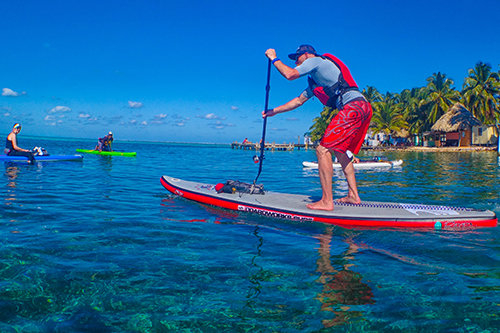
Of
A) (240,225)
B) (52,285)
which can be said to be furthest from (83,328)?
(240,225)

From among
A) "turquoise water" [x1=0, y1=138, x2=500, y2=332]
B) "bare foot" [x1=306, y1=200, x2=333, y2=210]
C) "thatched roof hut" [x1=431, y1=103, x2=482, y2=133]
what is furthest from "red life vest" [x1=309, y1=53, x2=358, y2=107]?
"thatched roof hut" [x1=431, y1=103, x2=482, y2=133]

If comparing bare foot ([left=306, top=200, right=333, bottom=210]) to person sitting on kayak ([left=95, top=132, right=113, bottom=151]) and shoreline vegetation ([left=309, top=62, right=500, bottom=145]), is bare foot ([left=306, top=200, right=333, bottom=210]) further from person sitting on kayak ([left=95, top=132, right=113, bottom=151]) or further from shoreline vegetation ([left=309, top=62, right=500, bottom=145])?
shoreline vegetation ([left=309, top=62, right=500, bottom=145])

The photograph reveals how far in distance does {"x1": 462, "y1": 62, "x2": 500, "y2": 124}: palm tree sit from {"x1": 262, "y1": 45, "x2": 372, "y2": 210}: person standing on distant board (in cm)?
5181

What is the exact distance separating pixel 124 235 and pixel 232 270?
6.43 feet

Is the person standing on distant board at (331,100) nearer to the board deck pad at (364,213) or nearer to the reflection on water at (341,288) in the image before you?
the board deck pad at (364,213)

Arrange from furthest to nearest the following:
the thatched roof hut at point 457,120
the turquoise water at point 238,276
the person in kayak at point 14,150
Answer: the thatched roof hut at point 457,120, the person in kayak at point 14,150, the turquoise water at point 238,276

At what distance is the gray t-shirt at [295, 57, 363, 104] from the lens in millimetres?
5207

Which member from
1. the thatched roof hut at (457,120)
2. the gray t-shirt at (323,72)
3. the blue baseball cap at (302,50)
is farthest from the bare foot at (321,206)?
the thatched roof hut at (457,120)

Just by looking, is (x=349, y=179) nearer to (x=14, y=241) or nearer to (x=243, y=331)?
(x=243, y=331)

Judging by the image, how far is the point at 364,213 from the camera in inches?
210

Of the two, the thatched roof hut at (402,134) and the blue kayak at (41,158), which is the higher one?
the thatched roof hut at (402,134)

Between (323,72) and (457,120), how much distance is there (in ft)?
161

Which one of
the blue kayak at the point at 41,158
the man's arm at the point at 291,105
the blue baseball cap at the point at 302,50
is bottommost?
the blue kayak at the point at 41,158

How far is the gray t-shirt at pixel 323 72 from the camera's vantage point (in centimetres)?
521
